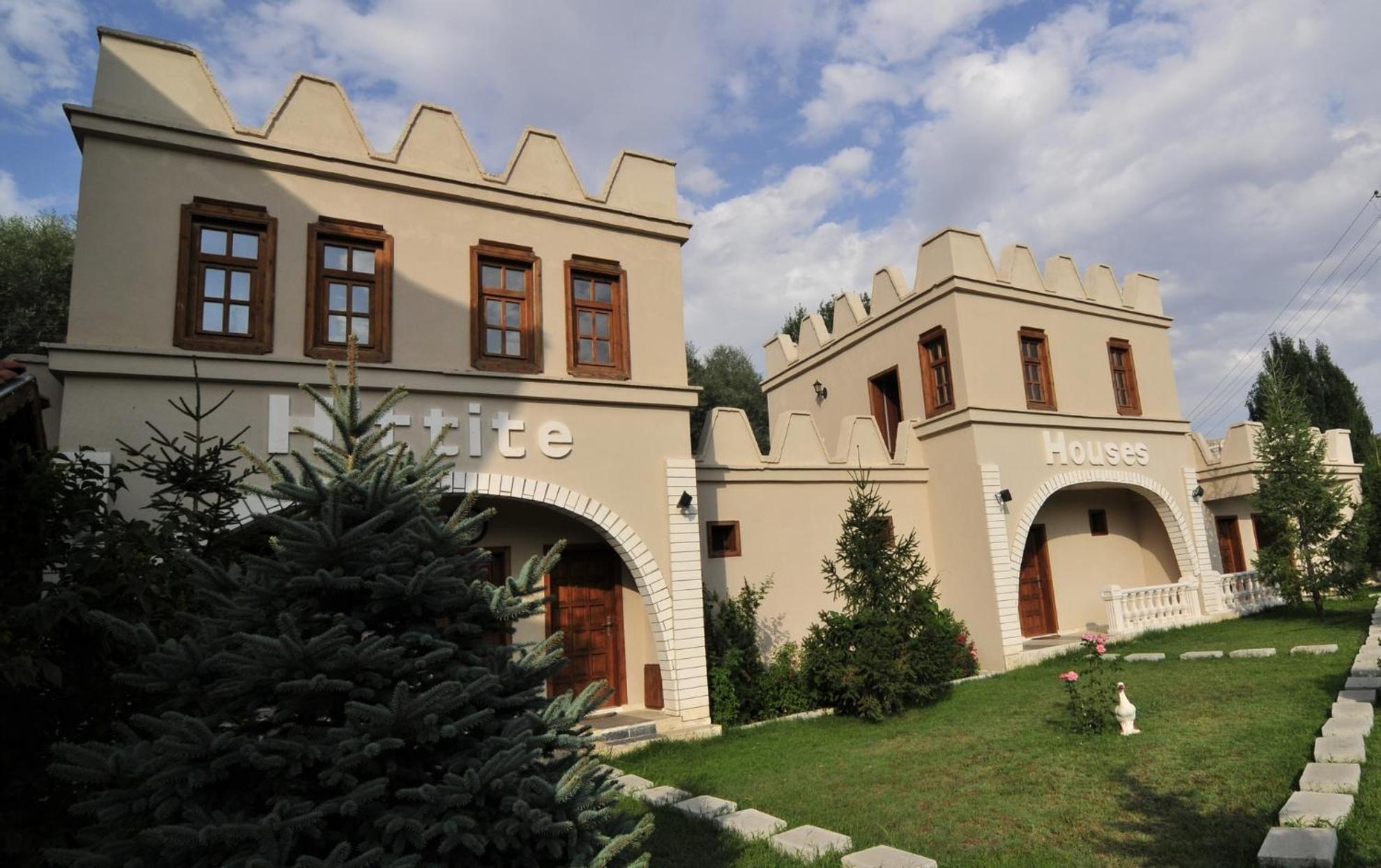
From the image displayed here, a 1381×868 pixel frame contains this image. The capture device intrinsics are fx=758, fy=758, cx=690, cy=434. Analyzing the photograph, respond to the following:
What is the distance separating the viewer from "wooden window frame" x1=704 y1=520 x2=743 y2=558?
35.0 ft

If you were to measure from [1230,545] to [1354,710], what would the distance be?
12507mm

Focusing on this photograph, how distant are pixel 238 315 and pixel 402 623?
19.5 feet

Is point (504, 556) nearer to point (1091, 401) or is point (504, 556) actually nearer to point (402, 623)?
point (402, 623)

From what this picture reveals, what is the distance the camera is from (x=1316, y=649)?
379 inches

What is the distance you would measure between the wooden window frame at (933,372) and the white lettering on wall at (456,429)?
23.1ft

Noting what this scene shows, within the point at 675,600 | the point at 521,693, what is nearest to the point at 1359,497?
the point at 675,600

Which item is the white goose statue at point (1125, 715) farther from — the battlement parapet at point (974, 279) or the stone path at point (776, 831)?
the battlement parapet at point (974, 279)

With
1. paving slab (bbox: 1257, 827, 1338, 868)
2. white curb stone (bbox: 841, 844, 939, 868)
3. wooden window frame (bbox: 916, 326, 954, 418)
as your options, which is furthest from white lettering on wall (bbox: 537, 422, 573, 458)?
wooden window frame (bbox: 916, 326, 954, 418)

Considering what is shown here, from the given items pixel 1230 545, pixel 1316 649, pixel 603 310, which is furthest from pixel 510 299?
pixel 1230 545

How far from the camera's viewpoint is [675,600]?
902cm

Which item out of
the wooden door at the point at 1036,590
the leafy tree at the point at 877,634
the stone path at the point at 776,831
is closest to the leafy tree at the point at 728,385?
the wooden door at the point at 1036,590

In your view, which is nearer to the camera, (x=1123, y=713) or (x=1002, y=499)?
(x=1123, y=713)

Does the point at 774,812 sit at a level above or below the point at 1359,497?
below

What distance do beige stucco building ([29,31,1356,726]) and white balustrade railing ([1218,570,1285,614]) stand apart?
4.4 inches
